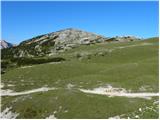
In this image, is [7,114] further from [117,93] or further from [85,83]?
[85,83]

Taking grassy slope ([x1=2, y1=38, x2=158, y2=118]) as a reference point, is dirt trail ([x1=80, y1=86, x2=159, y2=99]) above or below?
below

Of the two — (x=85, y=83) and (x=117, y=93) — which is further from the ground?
(x=85, y=83)

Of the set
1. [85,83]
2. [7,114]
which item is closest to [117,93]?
[85,83]

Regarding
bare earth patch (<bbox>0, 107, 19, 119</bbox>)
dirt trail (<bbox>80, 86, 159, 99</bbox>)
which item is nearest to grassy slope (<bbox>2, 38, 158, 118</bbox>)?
bare earth patch (<bbox>0, 107, 19, 119</bbox>)

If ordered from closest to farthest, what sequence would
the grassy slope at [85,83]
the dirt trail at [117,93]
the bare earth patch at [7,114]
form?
the grassy slope at [85,83]
the bare earth patch at [7,114]
the dirt trail at [117,93]

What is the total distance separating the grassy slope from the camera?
148 feet

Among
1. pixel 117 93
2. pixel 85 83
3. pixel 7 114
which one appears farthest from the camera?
pixel 85 83

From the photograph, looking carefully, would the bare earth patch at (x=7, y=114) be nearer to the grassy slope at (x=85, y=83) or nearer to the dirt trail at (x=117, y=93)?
the grassy slope at (x=85, y=83)

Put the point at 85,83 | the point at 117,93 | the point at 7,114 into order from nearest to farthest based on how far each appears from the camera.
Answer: the point at 7,114 < the point at 117,93 < the point at 85,83

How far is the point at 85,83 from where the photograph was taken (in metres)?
67.1

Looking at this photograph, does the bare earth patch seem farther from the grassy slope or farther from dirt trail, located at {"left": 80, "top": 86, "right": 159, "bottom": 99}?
dirt trail, located at {"left": 80, "top": 86, "right": 159, "bottom": 99}

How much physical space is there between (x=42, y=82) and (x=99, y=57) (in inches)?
1447

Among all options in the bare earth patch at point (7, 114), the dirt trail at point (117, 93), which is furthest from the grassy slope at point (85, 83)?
the dirt trail at point (117, 93)

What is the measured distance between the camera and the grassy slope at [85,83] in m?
45.1
